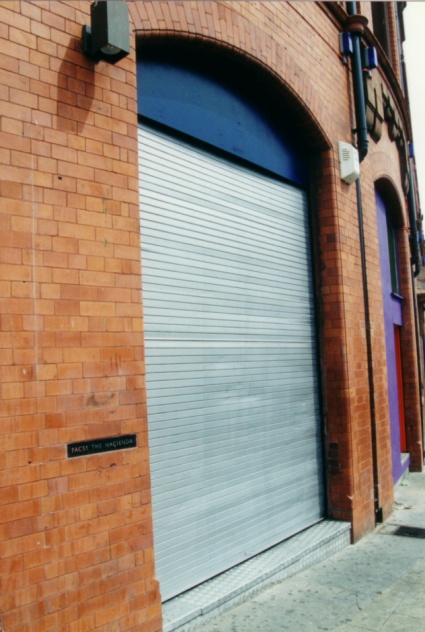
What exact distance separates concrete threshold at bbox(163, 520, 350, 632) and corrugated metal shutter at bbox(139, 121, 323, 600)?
0.34 ft

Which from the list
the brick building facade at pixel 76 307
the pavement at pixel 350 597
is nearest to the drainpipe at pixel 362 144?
the pavement at pixel 350 597

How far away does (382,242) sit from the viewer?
9.56 m

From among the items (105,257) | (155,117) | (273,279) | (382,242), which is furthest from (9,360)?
(382,242)

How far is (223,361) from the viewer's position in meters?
5.12

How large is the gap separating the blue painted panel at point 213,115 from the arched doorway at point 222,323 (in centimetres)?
2

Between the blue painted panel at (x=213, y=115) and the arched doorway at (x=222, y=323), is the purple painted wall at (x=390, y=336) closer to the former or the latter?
the arched doorway at (x=222, y=323)

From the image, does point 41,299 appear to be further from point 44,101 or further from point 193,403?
point 193,403

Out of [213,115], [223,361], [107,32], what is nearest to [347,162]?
A: [213,115]

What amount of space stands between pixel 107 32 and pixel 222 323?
2.52 meters

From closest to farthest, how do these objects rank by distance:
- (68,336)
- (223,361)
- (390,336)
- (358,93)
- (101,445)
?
(68,336), (101,445), (223,361), (358,93), (390,336)

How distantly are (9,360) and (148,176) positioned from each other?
6.44ft

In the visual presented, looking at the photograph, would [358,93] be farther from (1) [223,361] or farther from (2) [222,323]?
(1) [223,361]

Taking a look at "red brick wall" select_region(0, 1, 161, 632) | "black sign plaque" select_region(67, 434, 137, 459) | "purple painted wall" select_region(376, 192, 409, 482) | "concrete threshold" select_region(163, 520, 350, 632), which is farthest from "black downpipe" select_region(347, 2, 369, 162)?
"black sign plaque" select_region(67, 434, 137, 459)

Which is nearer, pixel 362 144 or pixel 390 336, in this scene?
pixel 362 144
